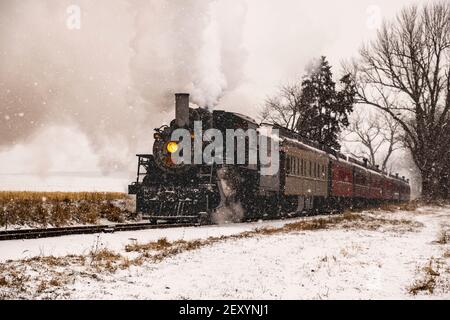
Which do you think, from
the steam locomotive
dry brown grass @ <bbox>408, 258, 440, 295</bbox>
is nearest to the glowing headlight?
the steam locomotive

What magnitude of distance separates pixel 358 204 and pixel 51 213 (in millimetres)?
24668

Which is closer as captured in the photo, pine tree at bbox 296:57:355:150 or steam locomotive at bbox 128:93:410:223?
steam locomotive at bbox 128:93:410:223

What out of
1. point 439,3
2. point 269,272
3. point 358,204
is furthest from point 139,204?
point 439,3

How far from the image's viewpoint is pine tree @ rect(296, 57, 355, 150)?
49250 millimetres

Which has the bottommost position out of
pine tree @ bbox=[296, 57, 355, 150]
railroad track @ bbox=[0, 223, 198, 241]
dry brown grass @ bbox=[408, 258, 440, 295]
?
dry brown grass @ bbox=[408, 258, 440, 295]

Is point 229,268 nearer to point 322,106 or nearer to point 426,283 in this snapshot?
point 426,283

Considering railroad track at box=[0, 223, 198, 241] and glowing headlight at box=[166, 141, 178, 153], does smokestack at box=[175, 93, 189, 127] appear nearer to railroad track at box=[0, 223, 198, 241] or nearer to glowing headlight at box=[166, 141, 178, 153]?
glowing headlight at box=[166, 141, 178, 153]

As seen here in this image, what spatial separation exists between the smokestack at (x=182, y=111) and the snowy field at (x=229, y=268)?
14.2 feet

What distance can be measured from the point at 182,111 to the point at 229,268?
8.37 meters

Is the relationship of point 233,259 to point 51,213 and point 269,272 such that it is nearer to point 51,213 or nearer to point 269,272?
point 269,272

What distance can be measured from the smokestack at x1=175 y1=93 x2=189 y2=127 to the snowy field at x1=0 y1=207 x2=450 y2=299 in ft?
14.2

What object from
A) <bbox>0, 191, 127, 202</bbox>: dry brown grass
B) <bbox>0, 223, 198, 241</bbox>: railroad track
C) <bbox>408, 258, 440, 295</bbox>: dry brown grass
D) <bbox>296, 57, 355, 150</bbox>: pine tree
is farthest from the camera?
<bbox>296, 57, 355, 150</bbox>: pine tree

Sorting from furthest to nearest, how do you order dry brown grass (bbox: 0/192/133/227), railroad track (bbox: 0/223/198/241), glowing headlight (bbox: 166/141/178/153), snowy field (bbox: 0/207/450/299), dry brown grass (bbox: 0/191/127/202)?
dry brown grass (bbox: 0/191/127/202) → glowing headlight (bbox: 166/141/178/153) → dry brown grass (bbox: 0/192/133/227) → railroad track (bbox: 0/223/198/241) → snowy field (bbox: 0/207/450/299)

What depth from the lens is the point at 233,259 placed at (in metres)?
8.73
